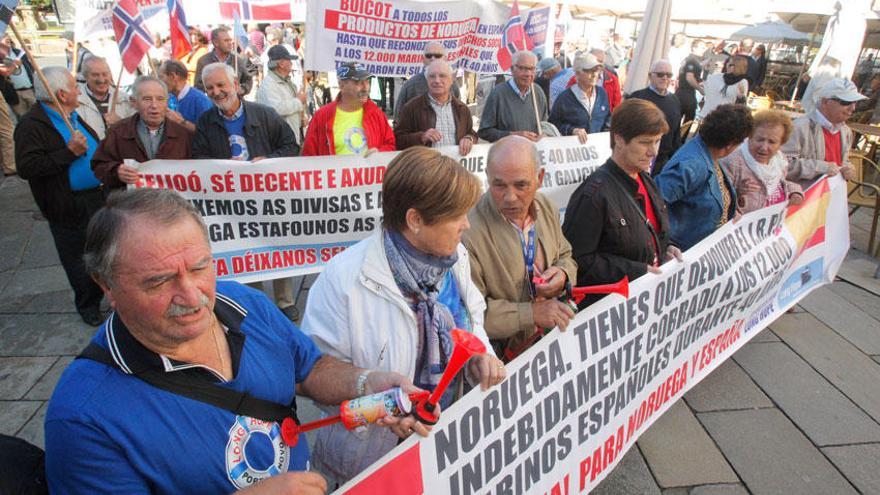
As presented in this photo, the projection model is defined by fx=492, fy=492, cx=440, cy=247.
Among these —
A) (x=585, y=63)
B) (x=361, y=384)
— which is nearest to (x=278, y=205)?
(x=361, y=384)

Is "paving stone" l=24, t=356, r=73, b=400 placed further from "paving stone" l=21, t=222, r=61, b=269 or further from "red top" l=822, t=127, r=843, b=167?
"red top" l=822, t=127, r=843, b=167

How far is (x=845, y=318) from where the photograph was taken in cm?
459

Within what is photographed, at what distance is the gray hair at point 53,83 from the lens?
3.70 m

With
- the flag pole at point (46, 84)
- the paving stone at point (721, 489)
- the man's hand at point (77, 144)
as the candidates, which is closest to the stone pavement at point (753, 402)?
the paving stone at point (721, 489)

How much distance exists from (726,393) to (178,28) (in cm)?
641

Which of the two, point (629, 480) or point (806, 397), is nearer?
point (629, 480)

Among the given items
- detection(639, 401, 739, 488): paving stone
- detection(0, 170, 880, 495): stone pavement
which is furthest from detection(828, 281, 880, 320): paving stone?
detection(639, 401, 739, 488): paving stone

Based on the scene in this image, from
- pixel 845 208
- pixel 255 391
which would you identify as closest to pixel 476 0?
pixel 845 208

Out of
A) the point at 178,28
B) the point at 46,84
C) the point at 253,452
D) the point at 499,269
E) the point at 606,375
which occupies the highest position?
the point at 178,28

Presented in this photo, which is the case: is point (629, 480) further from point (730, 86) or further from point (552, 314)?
point (730, 86)

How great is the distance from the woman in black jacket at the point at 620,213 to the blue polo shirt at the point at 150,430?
1798 millimetres

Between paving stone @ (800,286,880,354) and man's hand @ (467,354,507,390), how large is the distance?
405cm

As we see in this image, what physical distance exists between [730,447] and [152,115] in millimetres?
4532

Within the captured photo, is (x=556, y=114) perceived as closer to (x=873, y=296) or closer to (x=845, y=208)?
(x=845, y=208)
